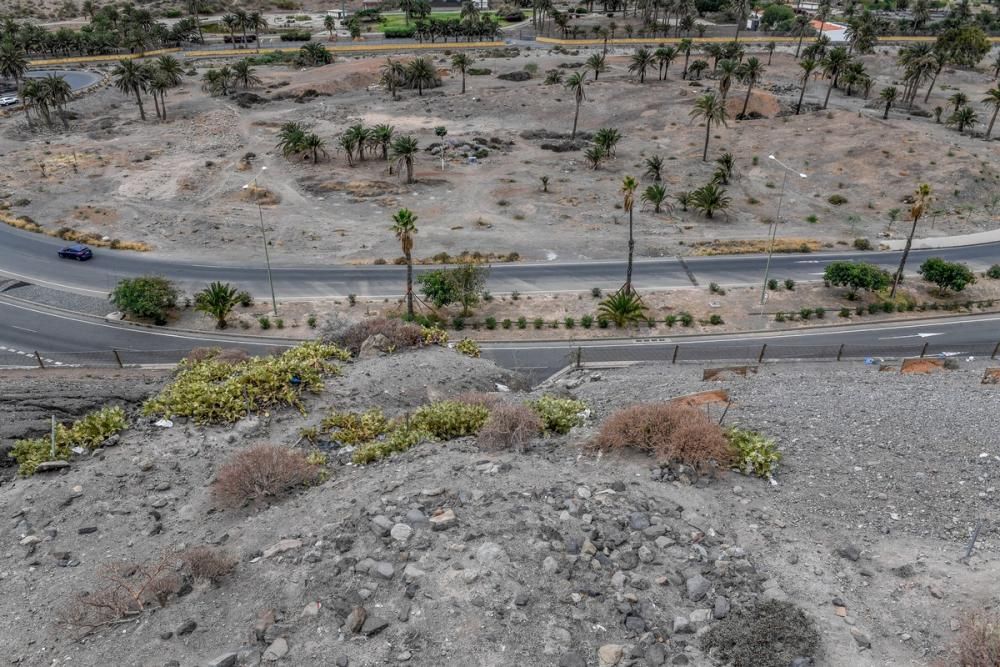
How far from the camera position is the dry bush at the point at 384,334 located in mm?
35094

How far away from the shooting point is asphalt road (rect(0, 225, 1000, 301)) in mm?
52062

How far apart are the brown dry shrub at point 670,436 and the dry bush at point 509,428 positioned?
2499mm

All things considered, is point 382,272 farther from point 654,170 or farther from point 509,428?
point 509,428

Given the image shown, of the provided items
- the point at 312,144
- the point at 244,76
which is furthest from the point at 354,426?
the point at 244,76

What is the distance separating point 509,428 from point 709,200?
47.4m

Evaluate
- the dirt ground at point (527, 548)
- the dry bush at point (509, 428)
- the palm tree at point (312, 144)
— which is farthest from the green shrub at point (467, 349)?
the palm tree at point (312, 144)

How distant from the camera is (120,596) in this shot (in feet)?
52.8

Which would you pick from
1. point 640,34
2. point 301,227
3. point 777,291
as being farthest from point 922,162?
point 640,34

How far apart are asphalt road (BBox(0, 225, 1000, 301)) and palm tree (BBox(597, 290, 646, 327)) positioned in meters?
5.35

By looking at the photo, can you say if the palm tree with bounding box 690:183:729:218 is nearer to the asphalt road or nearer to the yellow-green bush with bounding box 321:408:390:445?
the asphalt road

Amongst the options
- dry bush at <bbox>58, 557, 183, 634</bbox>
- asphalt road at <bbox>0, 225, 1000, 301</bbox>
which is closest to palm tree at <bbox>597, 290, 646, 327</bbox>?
asphalt road at <bbox>0, 225, 1000, 301</bbox>

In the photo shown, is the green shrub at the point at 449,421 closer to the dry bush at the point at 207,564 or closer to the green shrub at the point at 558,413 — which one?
the green shrub at the point at 558,413

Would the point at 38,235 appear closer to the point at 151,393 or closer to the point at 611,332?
the point at 151,393

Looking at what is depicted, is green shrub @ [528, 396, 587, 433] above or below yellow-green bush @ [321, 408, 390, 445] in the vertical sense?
above
